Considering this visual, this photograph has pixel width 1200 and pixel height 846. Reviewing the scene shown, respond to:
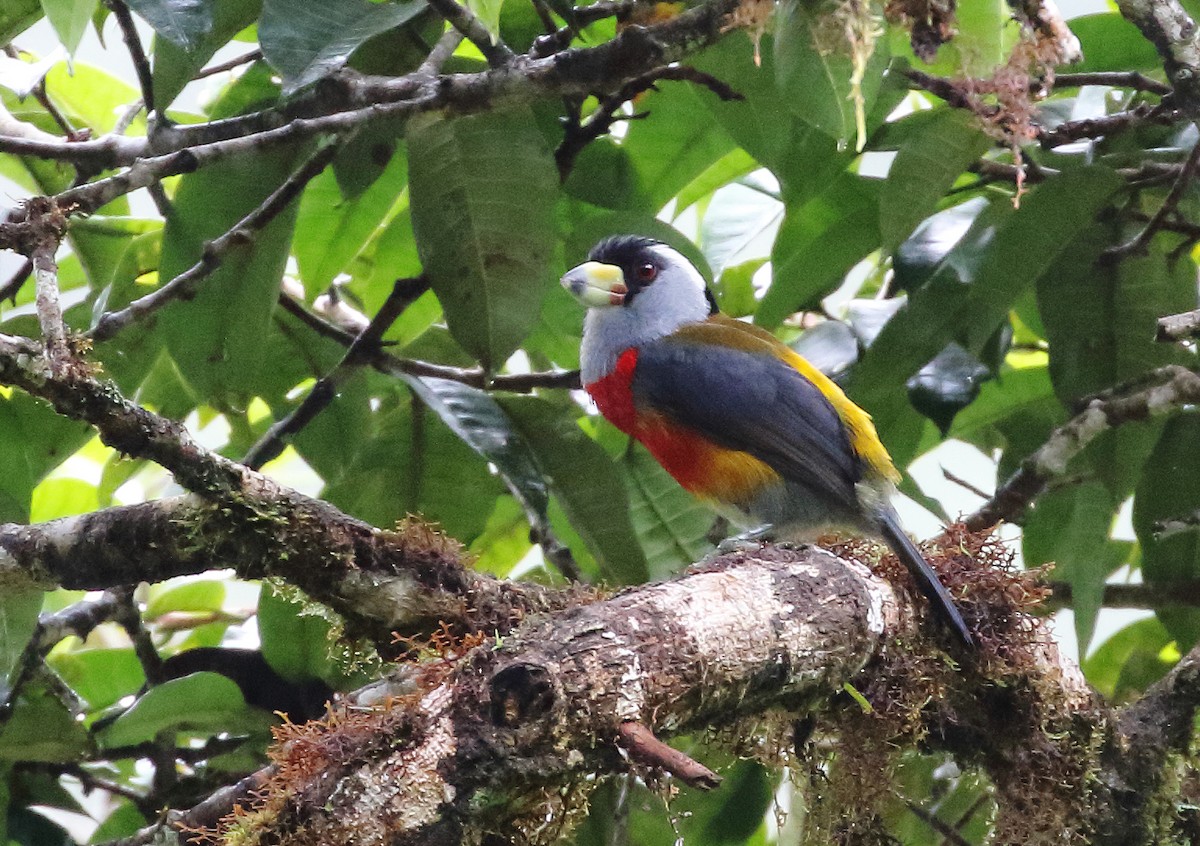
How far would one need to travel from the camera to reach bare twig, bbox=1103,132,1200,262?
2613 millimetres

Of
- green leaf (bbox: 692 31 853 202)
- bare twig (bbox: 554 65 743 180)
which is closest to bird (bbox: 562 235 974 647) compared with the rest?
bare twig (bbox: 554 65 743 180)

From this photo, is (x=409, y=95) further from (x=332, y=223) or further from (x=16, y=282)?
(x=16, y=282)

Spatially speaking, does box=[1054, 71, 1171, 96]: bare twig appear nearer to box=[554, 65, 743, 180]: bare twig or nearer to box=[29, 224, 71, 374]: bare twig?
box=[554, 65, 743, 180]: bare twig

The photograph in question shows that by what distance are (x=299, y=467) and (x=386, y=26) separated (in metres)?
2.72

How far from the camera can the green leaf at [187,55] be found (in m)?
2.29

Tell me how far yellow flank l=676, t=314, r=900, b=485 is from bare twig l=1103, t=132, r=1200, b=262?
0.65 meters

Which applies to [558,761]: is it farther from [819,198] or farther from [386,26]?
[819,198]

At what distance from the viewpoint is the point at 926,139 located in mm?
2617

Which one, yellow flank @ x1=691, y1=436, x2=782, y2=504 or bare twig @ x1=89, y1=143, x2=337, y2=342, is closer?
bare twig @ x1=89, y1=143, x2=337, y2=342

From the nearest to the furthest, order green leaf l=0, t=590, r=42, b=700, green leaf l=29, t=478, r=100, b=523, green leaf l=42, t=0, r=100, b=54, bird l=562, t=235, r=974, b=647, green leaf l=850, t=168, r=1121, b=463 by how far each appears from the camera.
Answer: green leaf l=42, t=0, r=100, b=54 < green leaf l=0, t=590, r=42, b=700 < green leaf l=850, t=168, r=1121, b=463 < bird l=562, t=235, r=974, b=647 < green leaf l=29, t=478, r=100, b=523

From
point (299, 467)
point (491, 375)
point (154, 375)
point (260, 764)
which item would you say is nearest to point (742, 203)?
point (491, 375)

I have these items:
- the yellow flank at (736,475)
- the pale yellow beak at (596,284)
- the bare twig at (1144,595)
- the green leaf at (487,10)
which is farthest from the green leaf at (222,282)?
the bare twig at (1144,595)

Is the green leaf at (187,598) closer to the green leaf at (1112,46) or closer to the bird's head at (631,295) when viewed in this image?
the bird's head at (631,295)

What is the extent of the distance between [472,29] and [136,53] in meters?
0.61
